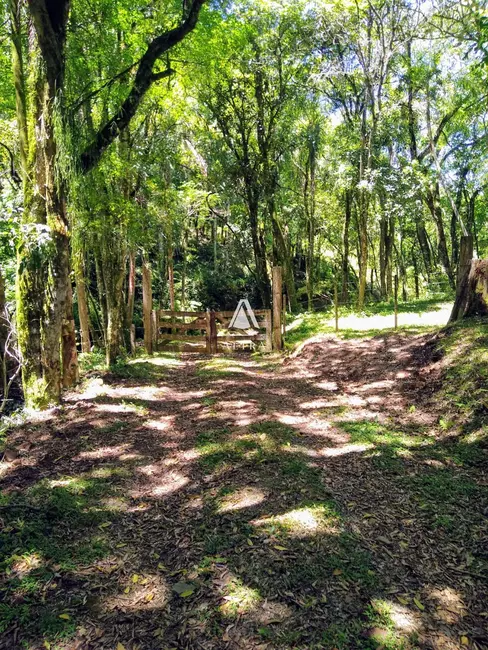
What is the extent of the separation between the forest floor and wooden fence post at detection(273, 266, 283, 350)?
17.7 ft

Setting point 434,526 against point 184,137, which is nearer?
point 434,526

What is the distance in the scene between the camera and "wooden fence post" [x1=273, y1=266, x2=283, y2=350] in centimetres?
1099

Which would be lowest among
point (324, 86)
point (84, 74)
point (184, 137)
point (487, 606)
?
point (487, 606)

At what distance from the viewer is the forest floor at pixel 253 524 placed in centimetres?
228

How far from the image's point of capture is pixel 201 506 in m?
3.45

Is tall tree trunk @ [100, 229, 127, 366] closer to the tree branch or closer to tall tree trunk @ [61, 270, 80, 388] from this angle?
tall tree trunk @ [61, 270, 80, 388]

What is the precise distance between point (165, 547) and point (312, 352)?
7.90 meters

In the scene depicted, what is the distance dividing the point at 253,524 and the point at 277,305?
8522 mm

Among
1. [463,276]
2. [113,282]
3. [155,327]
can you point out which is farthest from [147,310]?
[463,276]

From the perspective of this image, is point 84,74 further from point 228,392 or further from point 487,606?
point 487,606

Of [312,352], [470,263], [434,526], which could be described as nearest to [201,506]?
[434,526]

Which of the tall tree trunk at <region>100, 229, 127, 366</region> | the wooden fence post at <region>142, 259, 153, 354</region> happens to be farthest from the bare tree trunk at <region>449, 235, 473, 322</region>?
the wooden fence post at <region>142, 259, 153, 354</region>

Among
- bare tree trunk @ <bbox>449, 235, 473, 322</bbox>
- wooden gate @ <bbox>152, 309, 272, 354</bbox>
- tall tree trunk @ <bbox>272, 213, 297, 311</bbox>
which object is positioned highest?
tall tree trunk @ <bbox>272, 213, 297, 311</bbox>

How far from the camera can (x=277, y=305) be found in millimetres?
11344
